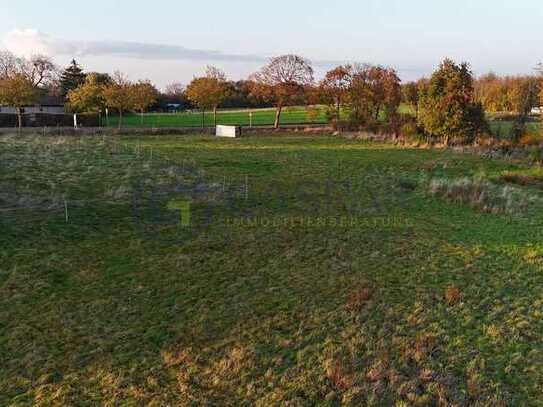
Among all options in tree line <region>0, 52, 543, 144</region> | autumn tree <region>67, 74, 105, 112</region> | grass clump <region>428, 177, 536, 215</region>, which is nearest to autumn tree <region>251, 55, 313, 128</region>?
tree line <region>0, 52, 543, 144</region>

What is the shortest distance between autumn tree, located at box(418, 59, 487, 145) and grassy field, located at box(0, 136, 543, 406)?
17888mm

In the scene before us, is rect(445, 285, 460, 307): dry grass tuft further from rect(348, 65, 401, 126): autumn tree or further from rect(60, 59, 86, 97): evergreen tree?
rect(60, 59, 86, 97): evergreen tree

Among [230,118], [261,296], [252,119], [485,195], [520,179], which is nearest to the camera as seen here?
[261,296]

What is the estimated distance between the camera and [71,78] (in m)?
80.5

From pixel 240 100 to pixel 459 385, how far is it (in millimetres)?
95715

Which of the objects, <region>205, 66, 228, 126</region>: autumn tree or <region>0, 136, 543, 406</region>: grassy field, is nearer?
<region>0, 136, 543, 406</region>: grassy field

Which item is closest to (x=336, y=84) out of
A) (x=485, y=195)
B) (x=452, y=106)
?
(x=452, y=106)

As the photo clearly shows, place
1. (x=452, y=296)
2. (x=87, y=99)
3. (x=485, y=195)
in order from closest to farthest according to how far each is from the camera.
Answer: (x=452, y=296) → (x=485, y=195) → (x=87, y=99)

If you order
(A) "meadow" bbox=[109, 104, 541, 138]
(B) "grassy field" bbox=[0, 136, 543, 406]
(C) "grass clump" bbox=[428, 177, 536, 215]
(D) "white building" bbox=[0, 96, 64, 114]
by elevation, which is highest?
(D) "white building" bbox=[0, 96, 64, 114]

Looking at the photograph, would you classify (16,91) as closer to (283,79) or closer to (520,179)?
(283,79)

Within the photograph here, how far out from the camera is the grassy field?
7273mm

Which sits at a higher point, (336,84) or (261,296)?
(336,84)

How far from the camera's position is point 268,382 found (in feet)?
23.9

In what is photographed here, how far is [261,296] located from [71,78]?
81469 millimetres
